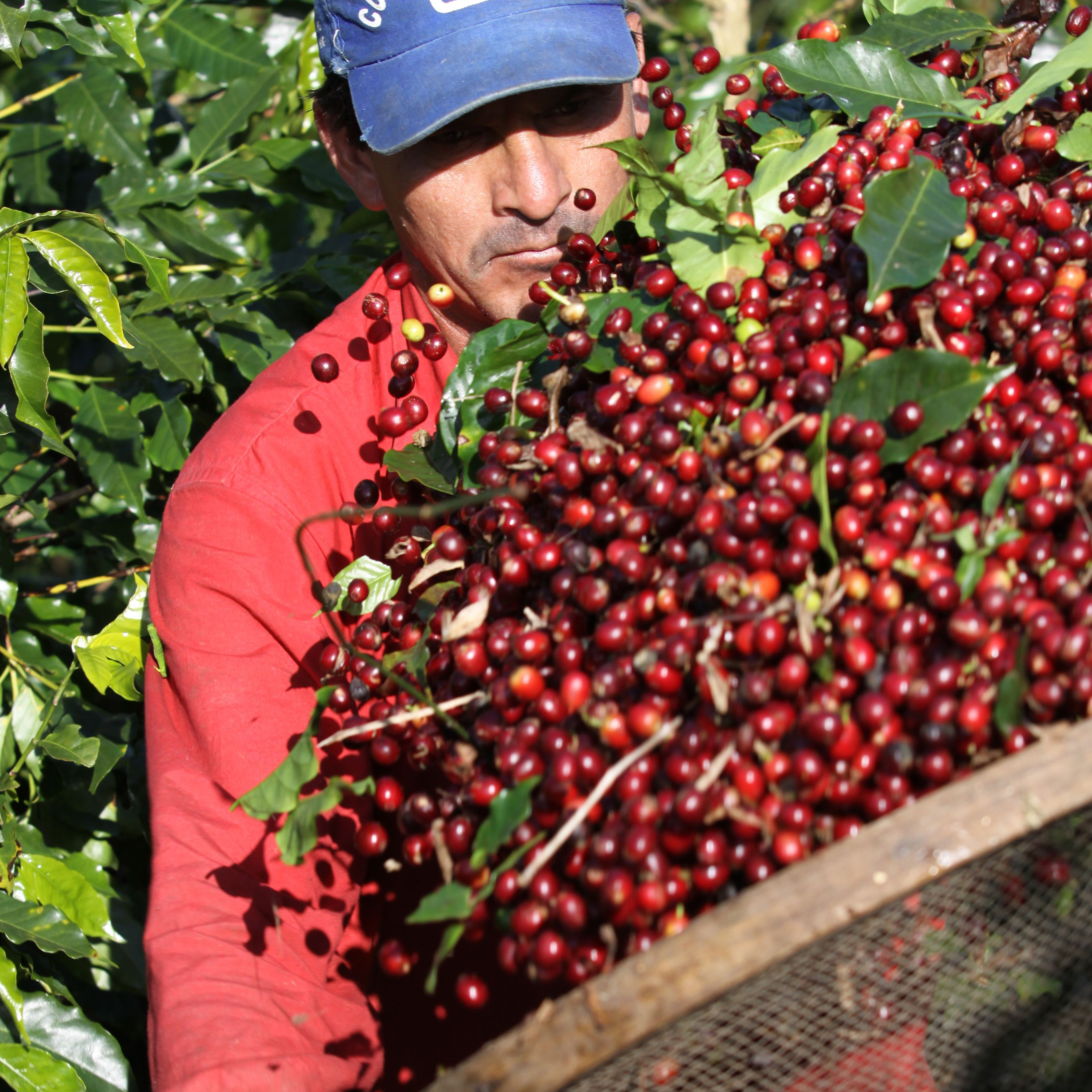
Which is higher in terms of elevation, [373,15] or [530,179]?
[373,15]

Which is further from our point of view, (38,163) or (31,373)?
(38,163)

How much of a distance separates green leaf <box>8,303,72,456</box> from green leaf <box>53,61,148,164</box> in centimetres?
90

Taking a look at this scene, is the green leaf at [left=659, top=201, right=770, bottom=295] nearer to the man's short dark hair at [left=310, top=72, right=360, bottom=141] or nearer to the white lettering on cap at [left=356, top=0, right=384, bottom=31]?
the white lettering on cap at [left=356, top=0, right=384, bottom=31]

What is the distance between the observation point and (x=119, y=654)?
217 centimetres

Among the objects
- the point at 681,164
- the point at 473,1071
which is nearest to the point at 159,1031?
the point at 473,1071

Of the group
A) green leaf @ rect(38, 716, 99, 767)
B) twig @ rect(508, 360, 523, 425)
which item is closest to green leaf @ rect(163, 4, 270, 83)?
green leaf @ rect(38, 716, 99, 767)

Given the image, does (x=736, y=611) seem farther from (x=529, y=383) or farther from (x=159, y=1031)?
(x=159, y=1031)

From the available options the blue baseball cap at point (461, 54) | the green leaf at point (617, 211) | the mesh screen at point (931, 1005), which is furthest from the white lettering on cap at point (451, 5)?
the mesh screen at point (931, 1005)

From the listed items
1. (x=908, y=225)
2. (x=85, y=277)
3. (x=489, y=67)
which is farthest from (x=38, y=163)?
(x=908, y=225)

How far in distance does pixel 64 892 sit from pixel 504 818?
161 cm

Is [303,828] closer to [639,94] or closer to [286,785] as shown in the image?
[286,785]

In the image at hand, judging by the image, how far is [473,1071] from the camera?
2.83 feet

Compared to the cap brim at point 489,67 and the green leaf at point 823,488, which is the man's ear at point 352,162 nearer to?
the cap brim at point 489,67

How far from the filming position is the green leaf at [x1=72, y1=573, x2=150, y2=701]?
7.09 feet
